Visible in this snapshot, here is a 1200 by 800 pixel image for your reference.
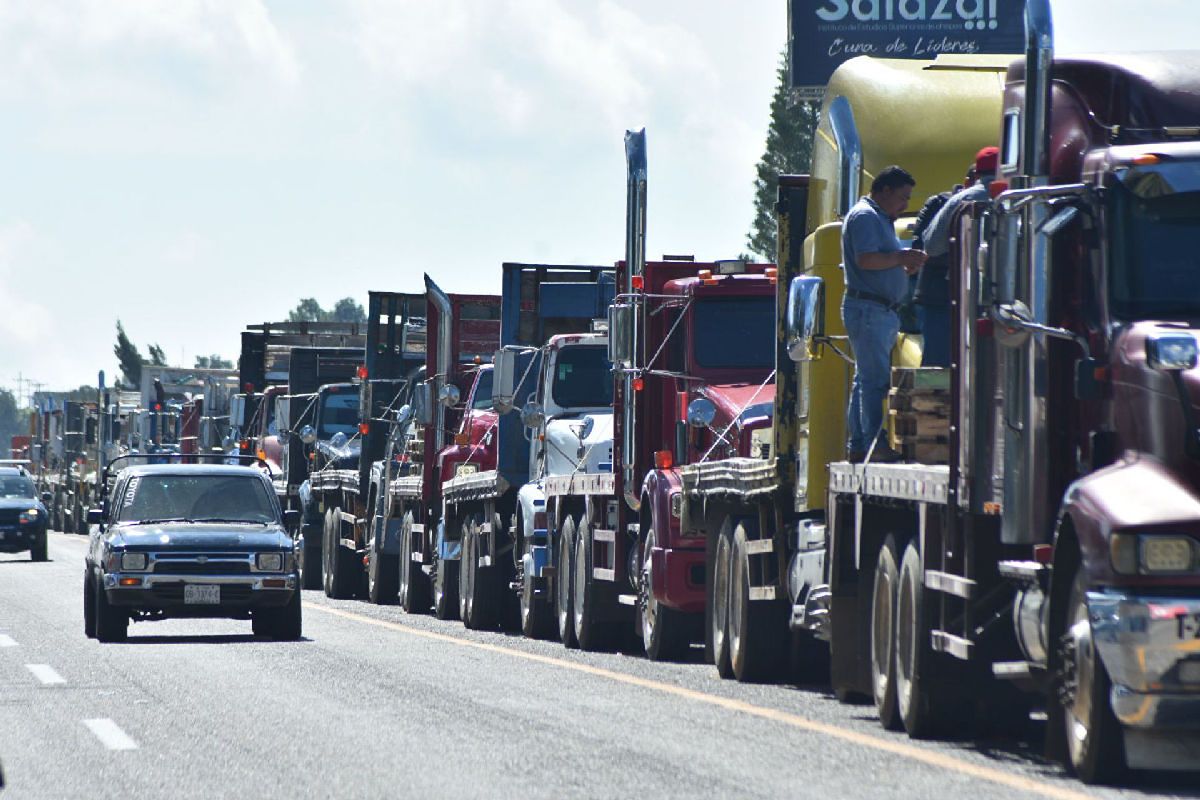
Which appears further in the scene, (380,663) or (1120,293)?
(380,663)

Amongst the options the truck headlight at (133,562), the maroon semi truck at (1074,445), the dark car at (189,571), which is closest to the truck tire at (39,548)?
the dark car at (189,571)

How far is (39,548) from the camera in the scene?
4612 cm

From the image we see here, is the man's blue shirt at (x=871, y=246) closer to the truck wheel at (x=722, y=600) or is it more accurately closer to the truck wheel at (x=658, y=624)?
the truck wheel at (x=722, y=600)

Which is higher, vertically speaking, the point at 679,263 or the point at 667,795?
the point at 679,263

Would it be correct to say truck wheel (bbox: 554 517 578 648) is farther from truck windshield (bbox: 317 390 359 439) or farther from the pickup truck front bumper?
truck windshield (bbox: 317 390 359 439)

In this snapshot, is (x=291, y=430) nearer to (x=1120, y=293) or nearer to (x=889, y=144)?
(x=889, y=144)

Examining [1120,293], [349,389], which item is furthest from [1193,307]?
[349,389]

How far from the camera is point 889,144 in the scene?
47.3 ft

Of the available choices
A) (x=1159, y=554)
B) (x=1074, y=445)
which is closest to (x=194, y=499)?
(x=1074, y=445)

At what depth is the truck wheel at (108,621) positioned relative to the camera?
2112cm

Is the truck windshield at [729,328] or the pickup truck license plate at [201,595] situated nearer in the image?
the truck windshield at [729,328]

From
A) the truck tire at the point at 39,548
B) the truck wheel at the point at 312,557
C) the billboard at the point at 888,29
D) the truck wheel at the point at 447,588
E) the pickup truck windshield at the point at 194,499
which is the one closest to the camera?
the pickup truck windshield at the point at 194,499

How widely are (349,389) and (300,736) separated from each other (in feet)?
76.4

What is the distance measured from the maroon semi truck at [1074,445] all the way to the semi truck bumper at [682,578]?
532cm
